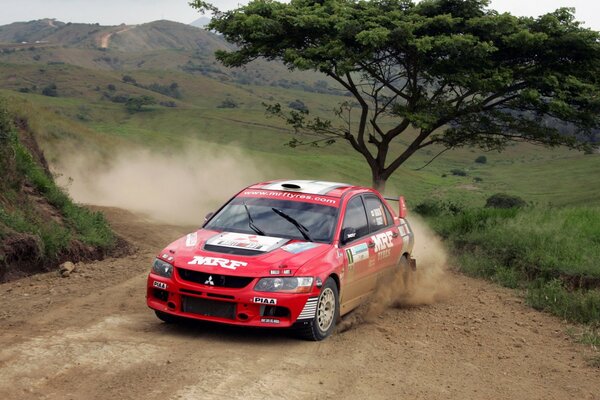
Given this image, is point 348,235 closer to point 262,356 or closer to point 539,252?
point 262,356

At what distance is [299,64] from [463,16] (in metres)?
5.33

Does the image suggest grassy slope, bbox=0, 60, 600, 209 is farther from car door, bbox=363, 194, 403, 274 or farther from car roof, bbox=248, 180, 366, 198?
car door, bbox=363, 194, 403, 274

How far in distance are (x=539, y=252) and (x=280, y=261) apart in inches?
299

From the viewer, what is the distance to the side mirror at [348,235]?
8.41m

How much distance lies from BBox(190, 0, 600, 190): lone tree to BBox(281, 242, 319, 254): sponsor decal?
41.5 feet

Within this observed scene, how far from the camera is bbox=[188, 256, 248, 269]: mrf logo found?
24.2ft

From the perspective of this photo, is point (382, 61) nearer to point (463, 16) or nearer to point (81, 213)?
point (463, 16)

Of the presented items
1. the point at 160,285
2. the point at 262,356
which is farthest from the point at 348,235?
the point at 160,285

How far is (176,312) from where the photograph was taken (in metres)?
7.45

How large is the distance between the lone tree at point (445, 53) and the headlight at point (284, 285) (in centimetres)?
1341

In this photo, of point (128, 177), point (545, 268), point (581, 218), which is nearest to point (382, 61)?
point (581, 218)

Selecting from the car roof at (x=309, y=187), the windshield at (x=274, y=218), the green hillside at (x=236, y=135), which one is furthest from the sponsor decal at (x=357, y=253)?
the green hillside at (x=236, y=135)

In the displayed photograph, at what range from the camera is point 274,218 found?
8617 mm

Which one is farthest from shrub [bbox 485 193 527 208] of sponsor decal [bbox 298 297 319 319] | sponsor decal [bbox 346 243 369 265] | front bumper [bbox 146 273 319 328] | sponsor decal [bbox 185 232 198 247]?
front bumper [bbox 146 273 319 328]
